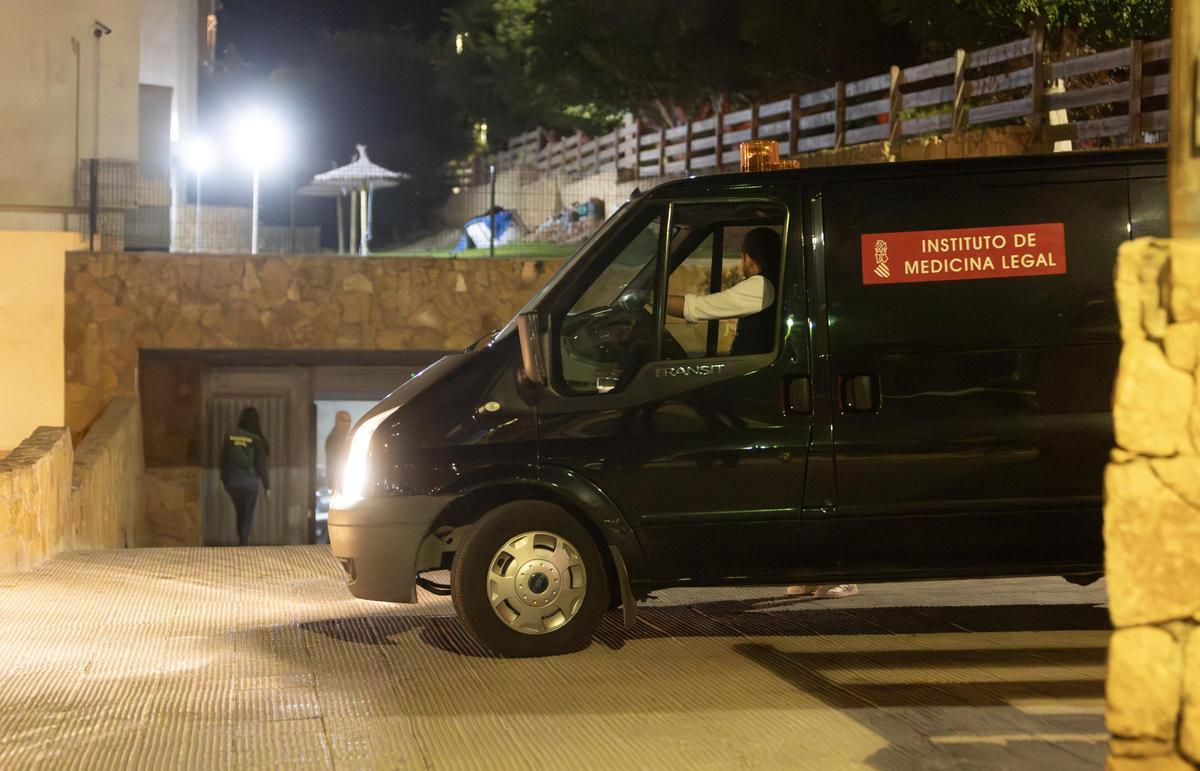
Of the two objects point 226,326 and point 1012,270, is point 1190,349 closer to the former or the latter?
point 1012,270

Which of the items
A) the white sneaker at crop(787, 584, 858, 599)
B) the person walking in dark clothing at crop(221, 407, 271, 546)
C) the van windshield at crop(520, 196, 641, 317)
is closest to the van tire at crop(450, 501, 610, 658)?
the van windshield at crop(520, 196, 641, 317)

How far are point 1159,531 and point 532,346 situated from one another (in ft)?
11.4

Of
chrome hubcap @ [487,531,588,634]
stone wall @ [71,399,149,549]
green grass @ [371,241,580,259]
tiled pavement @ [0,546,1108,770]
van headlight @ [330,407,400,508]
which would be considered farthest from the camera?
green grass @ [371,241,580,259]

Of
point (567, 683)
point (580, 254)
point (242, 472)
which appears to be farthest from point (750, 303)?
point (242, 472)

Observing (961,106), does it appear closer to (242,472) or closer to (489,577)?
(242,472)

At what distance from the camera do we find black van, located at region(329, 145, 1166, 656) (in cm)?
650

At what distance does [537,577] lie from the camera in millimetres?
6598

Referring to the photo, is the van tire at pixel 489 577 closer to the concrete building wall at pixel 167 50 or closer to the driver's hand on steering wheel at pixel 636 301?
Answer: the driver's hand on steering wheel at pixel 636 301

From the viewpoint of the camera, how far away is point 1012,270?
6.55m

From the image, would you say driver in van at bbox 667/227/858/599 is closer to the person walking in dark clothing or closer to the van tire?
the van tire

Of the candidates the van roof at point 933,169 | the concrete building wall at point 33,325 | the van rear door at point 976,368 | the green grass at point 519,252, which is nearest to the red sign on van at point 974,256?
the van rear door at point 976,368

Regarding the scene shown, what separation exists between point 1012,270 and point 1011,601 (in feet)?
7.59

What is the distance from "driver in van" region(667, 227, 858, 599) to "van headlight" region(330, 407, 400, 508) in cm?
146

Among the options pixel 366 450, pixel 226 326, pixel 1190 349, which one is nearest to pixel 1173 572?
pixel 1190 349
